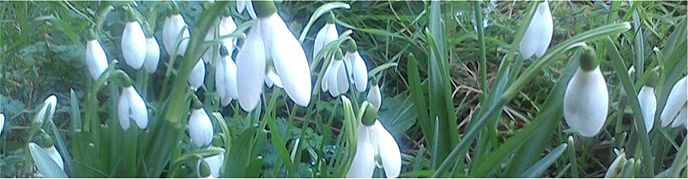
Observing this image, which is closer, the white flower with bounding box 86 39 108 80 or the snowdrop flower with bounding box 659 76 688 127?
the snowdrop flower with bounding box 659 76 688 127

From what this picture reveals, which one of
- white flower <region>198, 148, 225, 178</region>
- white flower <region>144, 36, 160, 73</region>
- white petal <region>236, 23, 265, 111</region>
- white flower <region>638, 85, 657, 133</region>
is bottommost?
white flower <region>638, 85, 657, 133</region>

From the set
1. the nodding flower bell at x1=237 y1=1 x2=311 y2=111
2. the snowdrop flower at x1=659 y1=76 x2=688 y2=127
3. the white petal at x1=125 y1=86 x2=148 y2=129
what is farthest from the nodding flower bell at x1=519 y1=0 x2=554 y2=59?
the white petal at x1=125 y1=86 x2=148 y2=129

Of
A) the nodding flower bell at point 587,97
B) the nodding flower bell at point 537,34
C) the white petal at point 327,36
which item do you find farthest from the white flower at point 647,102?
the white petal at point 327,36

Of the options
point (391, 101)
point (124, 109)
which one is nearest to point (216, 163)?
point (124, 109)

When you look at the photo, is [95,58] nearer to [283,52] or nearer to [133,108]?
[133,108]

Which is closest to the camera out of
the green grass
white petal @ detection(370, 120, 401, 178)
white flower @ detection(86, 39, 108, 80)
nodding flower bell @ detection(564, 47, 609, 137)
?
nodding flower bell @ detection(564, 47, 609, 137)

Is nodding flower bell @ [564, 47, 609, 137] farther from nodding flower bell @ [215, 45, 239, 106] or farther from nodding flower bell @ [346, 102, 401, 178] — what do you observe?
nodding flower bell @ [215, 45, 239, 106]

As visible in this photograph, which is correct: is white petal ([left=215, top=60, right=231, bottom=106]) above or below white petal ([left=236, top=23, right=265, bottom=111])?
below
